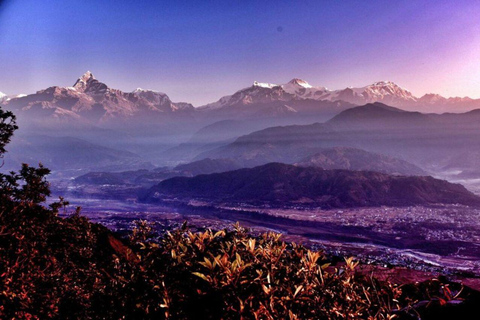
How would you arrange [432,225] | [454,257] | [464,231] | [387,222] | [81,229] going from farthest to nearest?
[387,222] → [432,225] → [464,231] → [454,257] → [81,229]

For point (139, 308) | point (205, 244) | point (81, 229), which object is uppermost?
point (205, 244)

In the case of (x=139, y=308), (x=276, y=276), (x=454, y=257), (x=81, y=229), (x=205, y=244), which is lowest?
(x=454, y=257)

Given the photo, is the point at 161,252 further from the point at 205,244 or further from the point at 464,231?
the point at 464,231

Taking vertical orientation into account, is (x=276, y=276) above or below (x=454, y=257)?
above

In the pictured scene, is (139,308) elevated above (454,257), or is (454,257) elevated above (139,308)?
(139,308)

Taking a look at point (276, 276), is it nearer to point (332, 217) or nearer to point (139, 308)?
point (139, 308)

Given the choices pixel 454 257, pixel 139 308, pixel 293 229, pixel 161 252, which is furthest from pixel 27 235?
pixel 293 229

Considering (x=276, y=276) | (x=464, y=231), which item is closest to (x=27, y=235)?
(x=276, y=276)

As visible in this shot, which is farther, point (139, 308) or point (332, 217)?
point (332, 217)

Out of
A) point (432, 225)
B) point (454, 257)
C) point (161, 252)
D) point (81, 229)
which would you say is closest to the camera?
point (161, 252)
